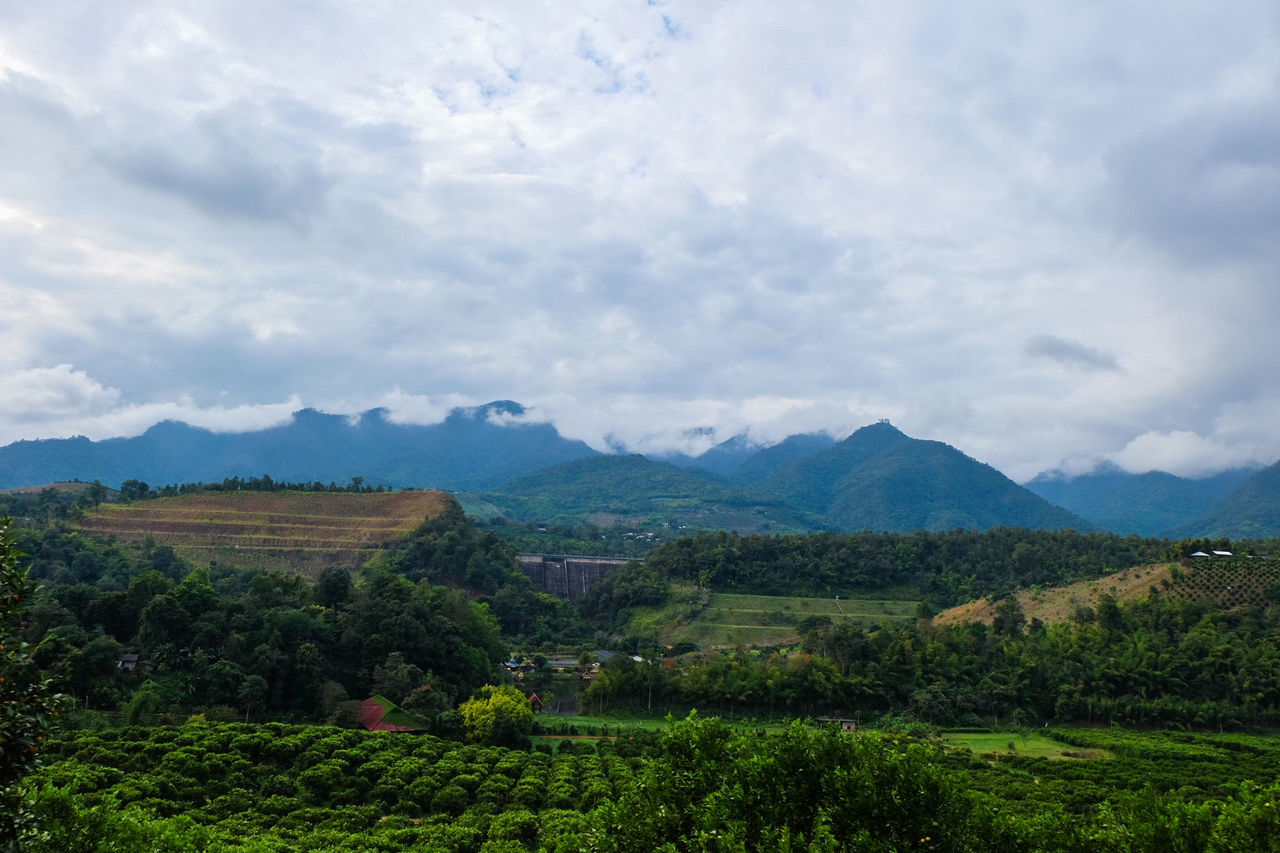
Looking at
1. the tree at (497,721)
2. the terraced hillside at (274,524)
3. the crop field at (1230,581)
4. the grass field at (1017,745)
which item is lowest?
the grass field at (1017,745)

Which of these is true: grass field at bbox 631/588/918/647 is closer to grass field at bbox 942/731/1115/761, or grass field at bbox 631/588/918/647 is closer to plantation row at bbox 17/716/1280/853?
grass field at bbox 942/731/1115/761

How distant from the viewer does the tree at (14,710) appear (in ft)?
25.5

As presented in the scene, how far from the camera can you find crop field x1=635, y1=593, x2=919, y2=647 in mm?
61875

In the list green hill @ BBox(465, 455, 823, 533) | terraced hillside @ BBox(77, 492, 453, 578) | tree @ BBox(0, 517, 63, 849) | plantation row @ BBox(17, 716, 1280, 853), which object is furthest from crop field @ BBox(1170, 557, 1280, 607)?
green hill @ BBox(465, 455, 823, 533)

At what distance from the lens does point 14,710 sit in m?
7.86

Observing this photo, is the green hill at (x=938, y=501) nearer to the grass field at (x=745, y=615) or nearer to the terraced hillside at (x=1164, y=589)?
the grass field at (x=745, y=615)

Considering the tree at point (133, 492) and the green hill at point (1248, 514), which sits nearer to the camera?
the tree at point (133, 492)

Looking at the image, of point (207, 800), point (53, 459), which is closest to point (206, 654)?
point (207, 800)

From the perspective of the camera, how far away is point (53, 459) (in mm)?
155750

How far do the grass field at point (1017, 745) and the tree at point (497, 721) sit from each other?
22525 millimetres

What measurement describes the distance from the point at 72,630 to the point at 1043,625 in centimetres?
6047

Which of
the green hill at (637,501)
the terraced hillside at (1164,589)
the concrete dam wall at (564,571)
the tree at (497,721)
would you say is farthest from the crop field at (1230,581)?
the green hill at (637,501)

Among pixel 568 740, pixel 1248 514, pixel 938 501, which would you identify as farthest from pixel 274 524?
pixel 1248 514

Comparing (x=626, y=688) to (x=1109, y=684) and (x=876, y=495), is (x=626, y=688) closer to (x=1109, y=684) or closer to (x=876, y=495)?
(x=1109, y=684)
